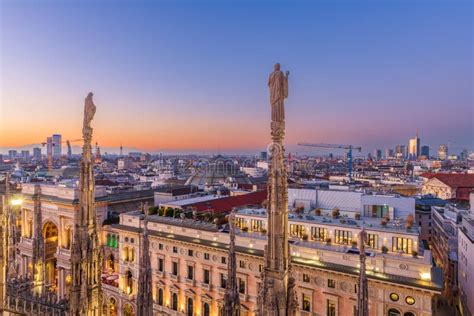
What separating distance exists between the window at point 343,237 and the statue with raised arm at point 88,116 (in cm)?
2461

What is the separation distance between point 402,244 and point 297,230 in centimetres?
933

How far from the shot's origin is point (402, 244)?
88.6 feet

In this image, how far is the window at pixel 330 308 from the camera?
86.7 ft

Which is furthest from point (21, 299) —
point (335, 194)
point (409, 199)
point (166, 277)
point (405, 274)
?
point (409, 199)

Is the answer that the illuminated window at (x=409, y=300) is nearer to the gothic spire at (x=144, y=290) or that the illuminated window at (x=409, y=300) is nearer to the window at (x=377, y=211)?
the window at (x=377, y=211)

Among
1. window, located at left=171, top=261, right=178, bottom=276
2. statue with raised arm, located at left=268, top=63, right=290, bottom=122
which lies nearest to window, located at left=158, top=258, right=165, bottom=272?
window, located at left=171, top=261, right=178, bottom=276

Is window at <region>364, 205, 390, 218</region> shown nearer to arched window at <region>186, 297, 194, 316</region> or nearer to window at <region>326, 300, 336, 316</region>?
window at <region>326, 300, 336, 316</region>

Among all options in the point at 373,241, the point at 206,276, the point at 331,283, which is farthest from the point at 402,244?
the point at 206,276

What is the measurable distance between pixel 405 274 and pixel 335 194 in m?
13.6

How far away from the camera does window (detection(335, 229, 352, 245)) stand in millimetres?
29447

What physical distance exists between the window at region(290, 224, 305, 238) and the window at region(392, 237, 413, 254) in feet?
26.7

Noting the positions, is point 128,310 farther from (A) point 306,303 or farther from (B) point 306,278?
(B) point 306,278

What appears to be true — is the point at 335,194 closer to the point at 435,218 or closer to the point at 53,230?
the point at 435,218

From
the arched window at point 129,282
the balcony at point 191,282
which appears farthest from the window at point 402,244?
the arched window at point 129,282
